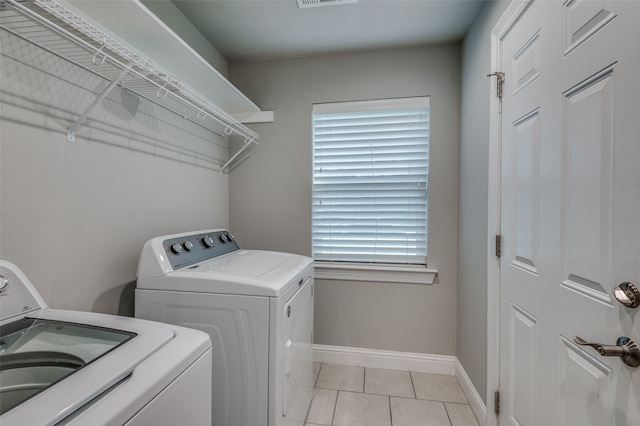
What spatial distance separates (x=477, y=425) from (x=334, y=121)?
2315mm

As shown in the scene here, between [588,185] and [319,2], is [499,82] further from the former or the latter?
[319,2]

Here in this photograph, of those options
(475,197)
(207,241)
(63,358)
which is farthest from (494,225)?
(63,358)

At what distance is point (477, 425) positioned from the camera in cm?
159

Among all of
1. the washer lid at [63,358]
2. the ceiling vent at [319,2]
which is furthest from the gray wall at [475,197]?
the washer lid at [63,358]

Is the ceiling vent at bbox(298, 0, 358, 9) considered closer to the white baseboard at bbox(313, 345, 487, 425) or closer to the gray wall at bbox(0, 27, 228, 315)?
the gray wall at bbox(0, 27, 228, 315)

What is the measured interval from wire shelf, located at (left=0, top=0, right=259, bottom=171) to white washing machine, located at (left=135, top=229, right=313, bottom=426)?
0.74 meters

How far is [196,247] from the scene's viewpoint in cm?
147

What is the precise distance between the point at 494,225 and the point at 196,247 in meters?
1.65

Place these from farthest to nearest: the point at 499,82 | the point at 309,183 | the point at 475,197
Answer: the point at 309,183 → the point at 475,197 → the point at 499,82

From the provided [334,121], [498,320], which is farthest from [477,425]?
[334,121]

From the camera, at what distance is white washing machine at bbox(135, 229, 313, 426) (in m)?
1.11

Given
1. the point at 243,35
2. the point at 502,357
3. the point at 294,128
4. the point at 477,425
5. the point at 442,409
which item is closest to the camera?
the point at 502,357

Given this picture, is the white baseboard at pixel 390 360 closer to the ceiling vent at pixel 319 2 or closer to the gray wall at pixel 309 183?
the gray wall at pixel 309 183

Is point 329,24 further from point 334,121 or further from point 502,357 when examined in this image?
point 502,357
